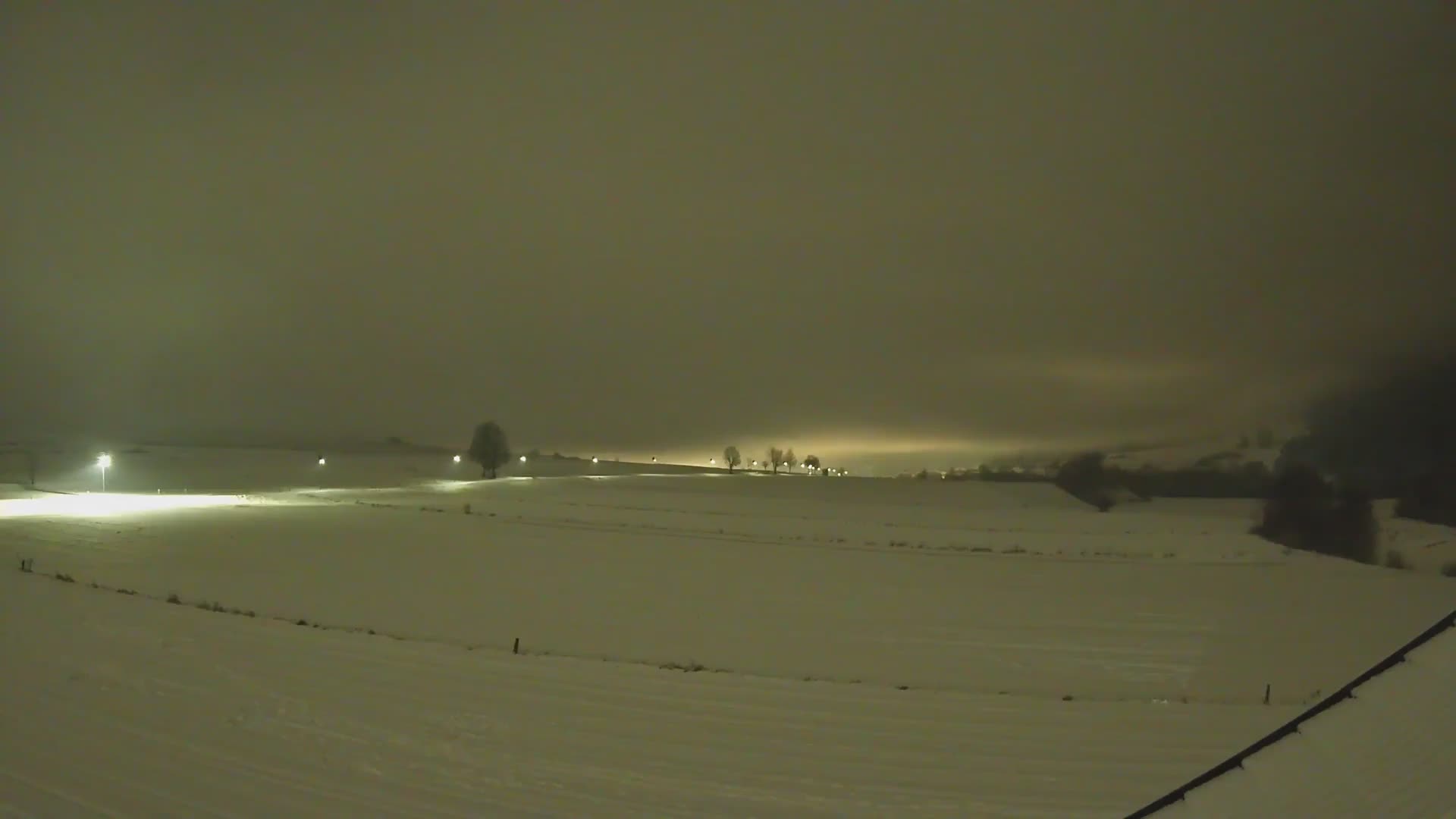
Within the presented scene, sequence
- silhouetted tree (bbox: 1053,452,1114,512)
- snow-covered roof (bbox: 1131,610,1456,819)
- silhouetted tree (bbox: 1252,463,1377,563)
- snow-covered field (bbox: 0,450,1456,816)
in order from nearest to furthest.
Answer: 1. snow-covered roof (bbox: 1131,610,1456,819)
2. snow-covered field (bbox: 0,450,1456,816)
3. silhouetted tree (bbox: 1252,463,1377,563)
4. silhouetted tree (bbox: 1053,452,1114,512)

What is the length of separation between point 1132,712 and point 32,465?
269 feet

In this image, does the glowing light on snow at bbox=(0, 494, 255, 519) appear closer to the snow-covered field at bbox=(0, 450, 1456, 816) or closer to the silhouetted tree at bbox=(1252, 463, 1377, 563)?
the snow-covered field at bbox=(0, 450, 1456, 816)

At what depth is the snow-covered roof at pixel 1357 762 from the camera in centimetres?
343

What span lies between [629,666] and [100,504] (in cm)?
3561

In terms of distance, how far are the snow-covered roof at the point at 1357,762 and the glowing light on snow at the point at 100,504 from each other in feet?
119

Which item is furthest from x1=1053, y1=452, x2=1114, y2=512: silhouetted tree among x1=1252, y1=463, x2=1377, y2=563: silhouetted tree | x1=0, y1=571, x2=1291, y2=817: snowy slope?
x1=0, y1=571, x2=1291, y2=817: snowy slope

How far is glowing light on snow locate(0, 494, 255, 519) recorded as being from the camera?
31.8 metres

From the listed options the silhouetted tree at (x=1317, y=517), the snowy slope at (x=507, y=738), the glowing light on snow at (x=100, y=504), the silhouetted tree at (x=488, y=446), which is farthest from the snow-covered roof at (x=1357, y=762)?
the silhouetted tree at (x=488, y=446)

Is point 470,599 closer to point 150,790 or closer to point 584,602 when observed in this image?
point 584,602

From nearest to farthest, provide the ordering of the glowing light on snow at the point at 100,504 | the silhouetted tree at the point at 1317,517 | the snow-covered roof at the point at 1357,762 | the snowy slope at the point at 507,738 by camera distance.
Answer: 1. the snow-covered roof at the point at 1357,762
2. the snowy slope at the point at 507,738
3. the glowing light on snow at the point at 100,504
4. the silhouetted tree at the point at 1317,517

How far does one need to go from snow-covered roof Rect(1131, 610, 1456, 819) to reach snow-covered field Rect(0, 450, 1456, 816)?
3341 mm

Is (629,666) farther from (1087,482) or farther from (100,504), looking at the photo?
(1087,482)

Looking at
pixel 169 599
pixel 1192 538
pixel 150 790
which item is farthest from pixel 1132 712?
pixel 1192 538

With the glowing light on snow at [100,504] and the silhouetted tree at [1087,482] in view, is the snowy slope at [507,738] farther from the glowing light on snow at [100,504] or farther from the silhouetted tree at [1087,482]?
the silhouetted tree at [1087,482]
